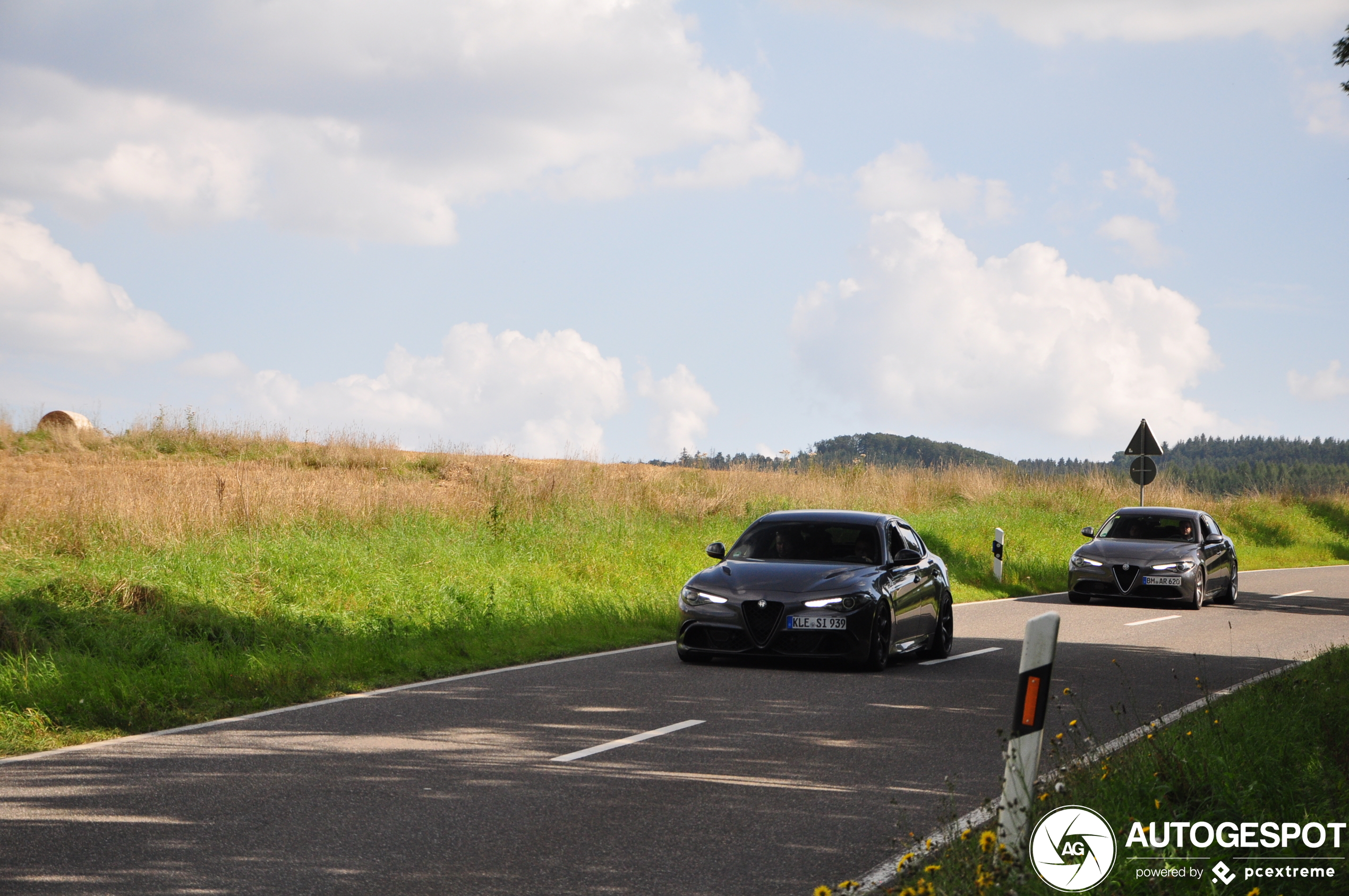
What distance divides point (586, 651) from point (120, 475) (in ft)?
36.3

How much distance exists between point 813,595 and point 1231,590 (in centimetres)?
1343

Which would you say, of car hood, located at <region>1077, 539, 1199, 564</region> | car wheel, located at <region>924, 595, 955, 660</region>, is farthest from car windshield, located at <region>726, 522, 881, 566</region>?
car hood, located at <region>1077, 539, 1199, 564</region>

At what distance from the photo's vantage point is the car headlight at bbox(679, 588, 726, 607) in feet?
38.4

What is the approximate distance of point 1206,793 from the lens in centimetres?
588

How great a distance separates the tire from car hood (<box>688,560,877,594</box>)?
12.2 meters

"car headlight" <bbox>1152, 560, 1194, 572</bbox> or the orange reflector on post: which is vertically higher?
the orange reflector on post

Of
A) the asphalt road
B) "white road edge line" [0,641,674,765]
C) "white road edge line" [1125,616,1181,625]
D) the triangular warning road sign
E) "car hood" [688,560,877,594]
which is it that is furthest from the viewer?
the triangular warning road sign

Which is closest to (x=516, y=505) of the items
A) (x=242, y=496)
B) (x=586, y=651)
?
(x=242, y=496)

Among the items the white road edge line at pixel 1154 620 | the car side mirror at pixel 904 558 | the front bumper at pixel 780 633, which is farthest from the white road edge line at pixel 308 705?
the white road edge line at pixel 1154 620

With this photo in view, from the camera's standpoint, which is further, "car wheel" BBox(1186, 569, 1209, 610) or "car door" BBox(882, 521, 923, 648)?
"car wheel" BBox(1186, 569, 1209, 610)

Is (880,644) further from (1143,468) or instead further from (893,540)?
(1143,468)

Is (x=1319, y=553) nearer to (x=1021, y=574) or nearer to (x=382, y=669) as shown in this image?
(x=1021, y=574)

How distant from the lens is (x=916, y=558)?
12.6m

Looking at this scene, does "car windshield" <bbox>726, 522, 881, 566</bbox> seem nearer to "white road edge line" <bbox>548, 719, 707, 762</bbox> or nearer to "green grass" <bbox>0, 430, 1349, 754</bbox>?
"green grass" <bbox>0, 430, 1349, 754</bbox>
